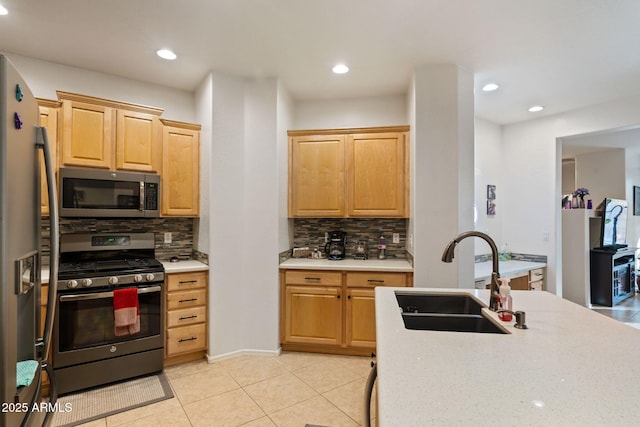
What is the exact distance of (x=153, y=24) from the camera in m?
2.24

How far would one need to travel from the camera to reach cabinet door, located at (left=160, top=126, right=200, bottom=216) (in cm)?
302

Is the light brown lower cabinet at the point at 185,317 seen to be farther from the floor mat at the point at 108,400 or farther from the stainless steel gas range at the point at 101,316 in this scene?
the floor mat at the point at 108,400

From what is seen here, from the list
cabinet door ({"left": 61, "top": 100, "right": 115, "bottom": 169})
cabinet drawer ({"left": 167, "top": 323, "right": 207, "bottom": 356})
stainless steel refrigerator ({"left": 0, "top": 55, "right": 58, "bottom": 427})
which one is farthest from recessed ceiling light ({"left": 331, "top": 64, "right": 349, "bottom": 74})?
cabinet drawer ({"left": 167, "top": 323, "right": 207, "bottom": 356})

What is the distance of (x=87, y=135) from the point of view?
8.69 ft

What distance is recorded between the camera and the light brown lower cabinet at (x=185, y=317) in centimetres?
277

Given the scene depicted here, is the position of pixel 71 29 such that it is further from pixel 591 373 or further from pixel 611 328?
pixel 611 328

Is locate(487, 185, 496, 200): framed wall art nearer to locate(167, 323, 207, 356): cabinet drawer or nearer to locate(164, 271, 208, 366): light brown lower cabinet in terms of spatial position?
locate(164, 271, 208, 366): light brown lower cabinet

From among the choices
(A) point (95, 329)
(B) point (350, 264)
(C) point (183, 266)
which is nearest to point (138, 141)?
(C) point (183, 266)

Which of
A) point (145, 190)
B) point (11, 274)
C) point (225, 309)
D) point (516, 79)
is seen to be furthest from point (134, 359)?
point (516, 79)

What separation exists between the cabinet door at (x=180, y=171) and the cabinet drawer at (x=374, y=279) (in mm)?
1682

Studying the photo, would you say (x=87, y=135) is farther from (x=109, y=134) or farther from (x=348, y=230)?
(x=348, y=230)

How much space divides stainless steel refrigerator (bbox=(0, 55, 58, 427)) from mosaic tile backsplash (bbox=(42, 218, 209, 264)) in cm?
175

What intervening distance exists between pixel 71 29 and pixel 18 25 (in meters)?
0.33

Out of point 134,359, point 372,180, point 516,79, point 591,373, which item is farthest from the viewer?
point 372,180
